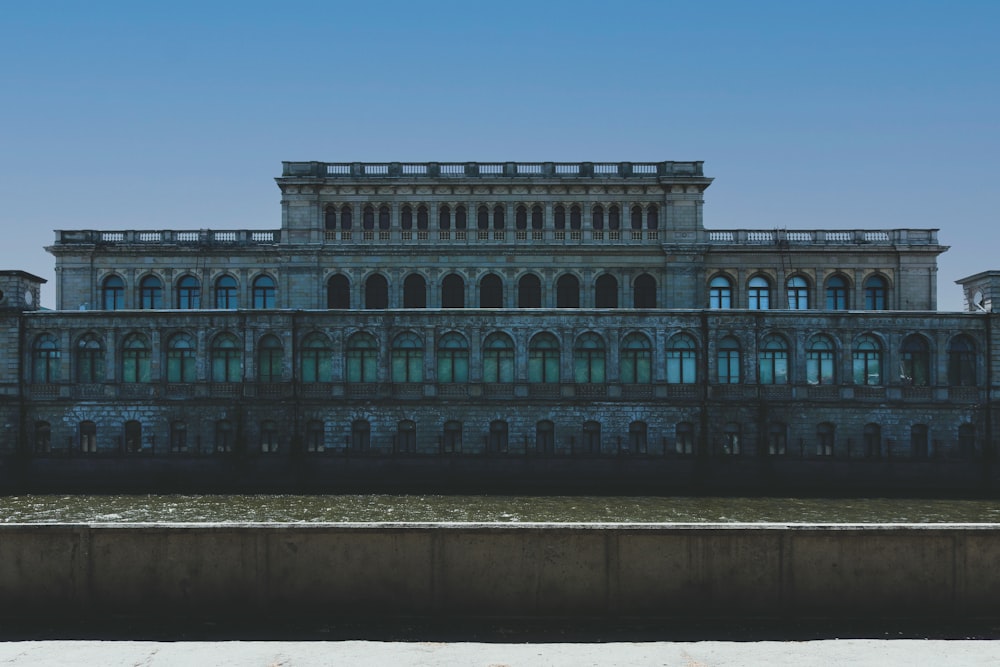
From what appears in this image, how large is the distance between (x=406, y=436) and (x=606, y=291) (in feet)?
56.6

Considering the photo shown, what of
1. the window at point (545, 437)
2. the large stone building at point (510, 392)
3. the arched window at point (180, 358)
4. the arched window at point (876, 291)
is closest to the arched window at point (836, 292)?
the arched window at point (876, 291)

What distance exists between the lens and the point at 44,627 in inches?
428

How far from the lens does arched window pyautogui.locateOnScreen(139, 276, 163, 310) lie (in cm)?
6050

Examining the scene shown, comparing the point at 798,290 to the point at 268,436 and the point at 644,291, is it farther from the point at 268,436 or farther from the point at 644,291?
the point at 268,436

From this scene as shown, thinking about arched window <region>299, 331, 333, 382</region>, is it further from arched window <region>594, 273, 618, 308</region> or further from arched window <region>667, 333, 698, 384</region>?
arched window <region>667, 333, 698, 384</region>

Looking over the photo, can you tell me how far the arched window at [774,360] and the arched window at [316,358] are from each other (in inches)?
980

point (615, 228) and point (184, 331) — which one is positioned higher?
point (615, 228)

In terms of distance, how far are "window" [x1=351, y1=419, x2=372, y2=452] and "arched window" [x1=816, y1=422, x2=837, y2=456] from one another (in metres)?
25.4

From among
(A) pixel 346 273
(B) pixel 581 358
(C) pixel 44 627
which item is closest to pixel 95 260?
(A) pixel 346 273

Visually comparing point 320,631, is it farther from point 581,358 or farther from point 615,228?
point 615,228

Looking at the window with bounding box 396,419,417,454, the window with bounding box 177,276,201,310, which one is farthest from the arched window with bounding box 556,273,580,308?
the window with bounding box 177,276,201,310

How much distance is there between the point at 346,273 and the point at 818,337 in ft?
97.6

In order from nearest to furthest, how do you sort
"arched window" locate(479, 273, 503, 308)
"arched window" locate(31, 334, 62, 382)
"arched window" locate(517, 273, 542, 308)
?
"arched window" locate(31, 334, 62, 382), "arched window" locate(479, 273, 503, 308), "arched window" locate(517, 273, 542, 308)

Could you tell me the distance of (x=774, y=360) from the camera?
170 ft
